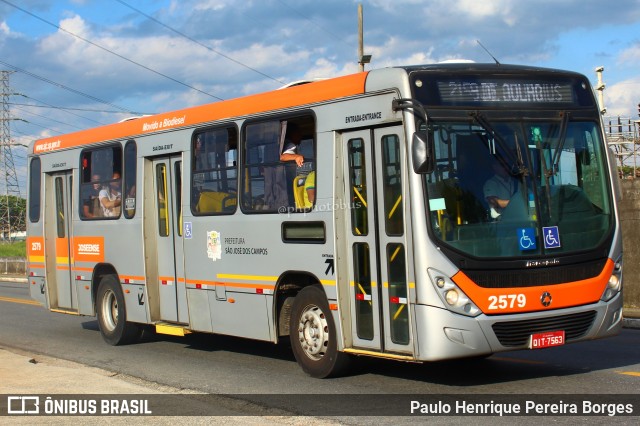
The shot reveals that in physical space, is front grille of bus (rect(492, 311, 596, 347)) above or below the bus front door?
below

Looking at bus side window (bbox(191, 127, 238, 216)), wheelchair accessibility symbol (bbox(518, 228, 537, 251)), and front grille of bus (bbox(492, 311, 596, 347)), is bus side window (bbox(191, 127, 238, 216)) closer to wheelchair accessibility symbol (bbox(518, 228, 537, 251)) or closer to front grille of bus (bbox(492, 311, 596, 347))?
wheelchair accessibility symbol (bbox(518, 228, 537, 251))

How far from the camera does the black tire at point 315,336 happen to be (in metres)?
10.6

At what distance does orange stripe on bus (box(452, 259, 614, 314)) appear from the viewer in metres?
9.08

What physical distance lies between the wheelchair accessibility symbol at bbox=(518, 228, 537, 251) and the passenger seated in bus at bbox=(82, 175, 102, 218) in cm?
848

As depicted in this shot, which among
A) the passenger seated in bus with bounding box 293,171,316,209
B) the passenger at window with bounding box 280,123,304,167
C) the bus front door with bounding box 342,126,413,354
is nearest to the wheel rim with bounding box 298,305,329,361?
the bus front door with bounding box 342,126,413,354

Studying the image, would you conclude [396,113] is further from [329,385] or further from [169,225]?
[169,225]

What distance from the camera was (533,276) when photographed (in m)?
9.27

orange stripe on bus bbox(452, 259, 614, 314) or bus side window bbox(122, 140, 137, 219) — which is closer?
orange stripe on bus bbox(452, 259, 614, 314)

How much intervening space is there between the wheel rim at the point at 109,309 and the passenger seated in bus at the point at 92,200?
1.35 metres

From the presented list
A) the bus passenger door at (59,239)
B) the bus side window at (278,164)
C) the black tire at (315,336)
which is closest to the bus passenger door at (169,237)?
the bus side window at (278,164)

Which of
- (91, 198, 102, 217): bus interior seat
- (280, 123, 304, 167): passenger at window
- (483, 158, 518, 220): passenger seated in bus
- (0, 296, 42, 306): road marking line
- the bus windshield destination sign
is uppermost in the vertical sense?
the bus windshield destination sign

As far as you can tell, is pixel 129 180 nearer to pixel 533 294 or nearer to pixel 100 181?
pixel 100 181

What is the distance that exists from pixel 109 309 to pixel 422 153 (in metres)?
8.27

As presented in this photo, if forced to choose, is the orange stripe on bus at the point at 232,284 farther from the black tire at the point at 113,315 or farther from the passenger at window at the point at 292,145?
the black tire at the point at 113,315
